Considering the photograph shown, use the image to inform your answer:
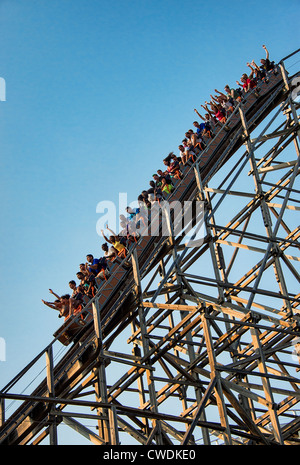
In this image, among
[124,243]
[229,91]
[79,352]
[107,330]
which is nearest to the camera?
[79,352]

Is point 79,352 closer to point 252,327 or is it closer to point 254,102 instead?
point 252,327

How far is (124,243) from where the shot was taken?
1462cm

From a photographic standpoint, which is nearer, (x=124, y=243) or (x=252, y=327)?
(x=252, y=327)

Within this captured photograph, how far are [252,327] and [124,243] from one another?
3.53m

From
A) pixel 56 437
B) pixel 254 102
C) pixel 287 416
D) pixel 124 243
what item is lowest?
pixel 56 437

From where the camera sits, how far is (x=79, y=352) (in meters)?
12.0

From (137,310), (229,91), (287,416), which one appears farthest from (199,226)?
(229,91)

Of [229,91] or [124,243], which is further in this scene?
[229,91]

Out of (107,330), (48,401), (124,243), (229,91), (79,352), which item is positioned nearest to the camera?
(48,401)

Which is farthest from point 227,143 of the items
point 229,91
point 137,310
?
point 137,310
